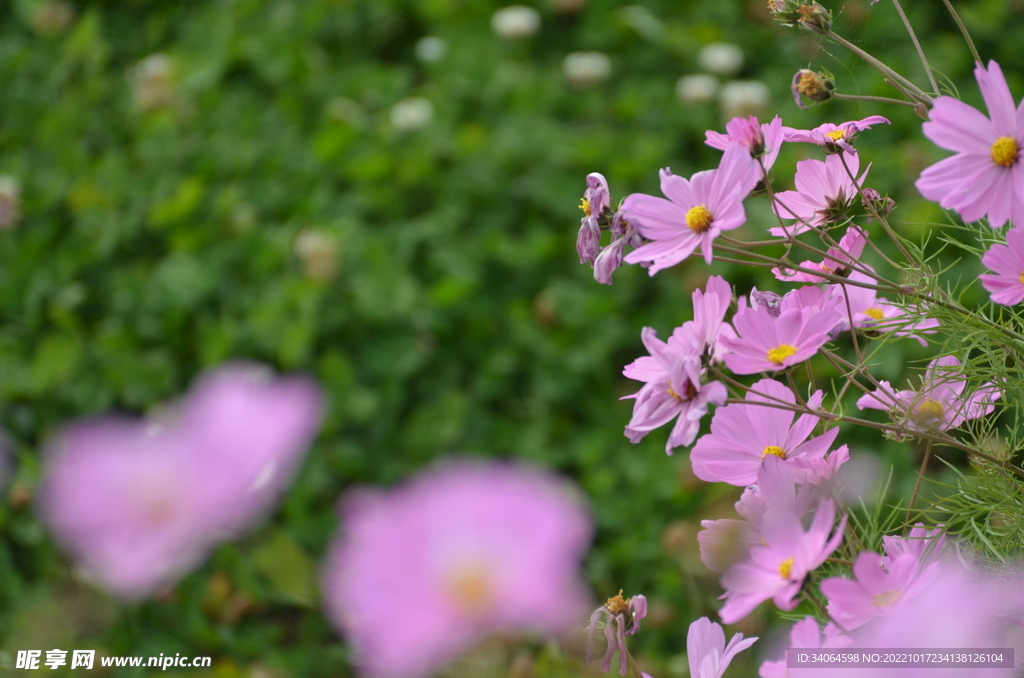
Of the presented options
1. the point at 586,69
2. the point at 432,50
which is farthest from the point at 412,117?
the point at 586,69

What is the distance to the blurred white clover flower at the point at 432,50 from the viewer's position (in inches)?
56.1

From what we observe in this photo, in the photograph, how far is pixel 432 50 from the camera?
56.6 inches

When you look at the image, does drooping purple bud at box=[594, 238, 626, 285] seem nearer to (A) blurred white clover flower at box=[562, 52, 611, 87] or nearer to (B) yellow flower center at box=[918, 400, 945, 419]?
(B) yellow flower center at box=[918, 400, 945, 419]

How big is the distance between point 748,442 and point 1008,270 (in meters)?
0.11

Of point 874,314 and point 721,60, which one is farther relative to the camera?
point 721,60

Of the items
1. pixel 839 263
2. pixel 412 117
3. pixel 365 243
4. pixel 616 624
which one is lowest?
pixel 365 243

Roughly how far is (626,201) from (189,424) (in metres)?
0.21

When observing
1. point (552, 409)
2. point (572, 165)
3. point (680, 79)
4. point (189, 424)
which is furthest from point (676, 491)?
point (189, 424)

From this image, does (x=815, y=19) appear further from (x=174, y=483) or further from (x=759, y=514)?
(x=174, y=483)

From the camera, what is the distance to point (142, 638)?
38.5 inches

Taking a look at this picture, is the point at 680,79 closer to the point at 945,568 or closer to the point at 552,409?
the point at 552,409

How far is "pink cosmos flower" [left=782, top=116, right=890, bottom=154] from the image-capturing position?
34 cm

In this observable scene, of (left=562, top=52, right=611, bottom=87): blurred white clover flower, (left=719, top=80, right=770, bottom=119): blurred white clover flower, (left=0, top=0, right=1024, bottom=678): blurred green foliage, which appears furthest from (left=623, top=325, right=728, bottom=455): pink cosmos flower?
(left=562, top=52, right=611, bottom=87): blurred white clover flower

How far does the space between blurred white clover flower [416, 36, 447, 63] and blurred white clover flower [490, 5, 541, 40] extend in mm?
103
